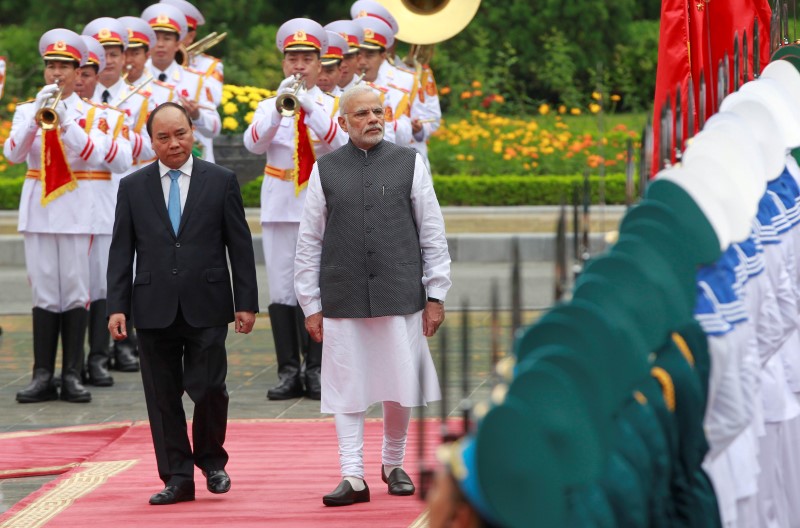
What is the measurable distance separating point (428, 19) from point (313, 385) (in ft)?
15.9

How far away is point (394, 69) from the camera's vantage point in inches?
444

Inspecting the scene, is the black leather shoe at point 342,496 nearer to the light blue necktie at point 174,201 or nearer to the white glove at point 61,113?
the light blue necktie at point 174,201

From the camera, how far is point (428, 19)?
13.5 metres

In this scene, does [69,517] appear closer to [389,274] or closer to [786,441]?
[389,274]

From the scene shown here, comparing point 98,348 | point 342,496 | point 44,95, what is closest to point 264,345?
point 98,348

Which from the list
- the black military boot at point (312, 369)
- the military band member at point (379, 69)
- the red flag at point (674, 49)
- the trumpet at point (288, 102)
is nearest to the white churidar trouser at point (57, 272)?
the black military boot at point (312, 369)

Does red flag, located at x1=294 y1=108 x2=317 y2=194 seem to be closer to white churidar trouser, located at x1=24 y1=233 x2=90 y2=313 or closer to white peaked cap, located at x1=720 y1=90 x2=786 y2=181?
white churidar trouser, located at x1=24 y1=233 x2=90 y2=313

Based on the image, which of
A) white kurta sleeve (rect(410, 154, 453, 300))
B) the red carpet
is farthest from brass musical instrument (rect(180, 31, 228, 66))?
white kurta sleeve (rect(410, 154, 453, 300))

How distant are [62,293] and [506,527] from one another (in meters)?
7.06

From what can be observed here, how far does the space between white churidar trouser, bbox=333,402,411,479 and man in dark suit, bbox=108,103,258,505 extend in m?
0.56

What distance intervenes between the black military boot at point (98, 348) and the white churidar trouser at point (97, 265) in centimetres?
9

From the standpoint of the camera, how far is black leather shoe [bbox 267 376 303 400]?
30.9 ft

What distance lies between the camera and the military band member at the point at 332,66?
948 cm

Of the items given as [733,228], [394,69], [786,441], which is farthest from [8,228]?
[733,228]
